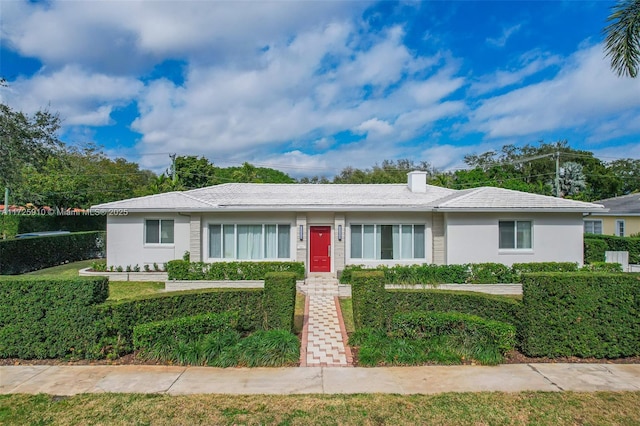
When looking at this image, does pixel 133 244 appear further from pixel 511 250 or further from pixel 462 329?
pixel 511 250

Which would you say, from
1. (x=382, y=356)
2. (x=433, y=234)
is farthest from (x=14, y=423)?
(x=433, y=234)

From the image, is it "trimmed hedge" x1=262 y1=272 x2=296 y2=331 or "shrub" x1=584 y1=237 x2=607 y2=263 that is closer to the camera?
"trimmed hedge" x1=262 y1=272 x2=296 y2=331

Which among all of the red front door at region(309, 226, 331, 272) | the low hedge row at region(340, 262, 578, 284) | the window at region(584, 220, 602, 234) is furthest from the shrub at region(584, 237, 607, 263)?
the red front door at region(309, 226, 331, 272)

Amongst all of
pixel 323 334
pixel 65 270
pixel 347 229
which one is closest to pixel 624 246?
pixel 347 229

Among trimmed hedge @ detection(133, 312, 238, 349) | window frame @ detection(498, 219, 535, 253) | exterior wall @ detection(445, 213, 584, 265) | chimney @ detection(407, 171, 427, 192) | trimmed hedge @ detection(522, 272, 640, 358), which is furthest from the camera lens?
chimney @ detection(407, 171, 427, 192)

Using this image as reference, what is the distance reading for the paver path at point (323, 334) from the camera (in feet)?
24.3

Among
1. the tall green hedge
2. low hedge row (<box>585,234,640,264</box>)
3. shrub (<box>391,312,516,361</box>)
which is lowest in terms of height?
shrub (<box>391,312,516,361</box>)

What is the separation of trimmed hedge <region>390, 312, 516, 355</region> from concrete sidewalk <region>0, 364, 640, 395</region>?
0.55 metres

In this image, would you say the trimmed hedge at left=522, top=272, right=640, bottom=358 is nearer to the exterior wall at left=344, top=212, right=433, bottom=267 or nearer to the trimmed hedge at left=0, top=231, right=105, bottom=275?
the exterior wall at left=344, top=212, right=433, bottom=267

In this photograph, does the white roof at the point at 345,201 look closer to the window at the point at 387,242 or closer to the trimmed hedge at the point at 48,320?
the window at the point at 387,242

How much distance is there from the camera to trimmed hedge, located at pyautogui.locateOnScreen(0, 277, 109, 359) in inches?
289

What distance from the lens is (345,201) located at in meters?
16.7

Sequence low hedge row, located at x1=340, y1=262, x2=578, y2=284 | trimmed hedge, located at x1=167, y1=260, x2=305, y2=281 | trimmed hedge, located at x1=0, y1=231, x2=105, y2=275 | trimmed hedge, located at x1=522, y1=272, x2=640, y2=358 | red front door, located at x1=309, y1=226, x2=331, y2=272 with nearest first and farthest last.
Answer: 1. trimmed hedge, located at x1=522, y1=272, x2=640, y2=358
2. low hedge row, located at x1=340, y1=262, x2=578, y2=284
3. trimmed hedge, located at x1=167, y1=260, x2=305, y2=281
4. red front door, located at x1=309, y1=226, x2=331, y2=272
5. trimmed hedge, located at x1=0, y1=231, x2=105, y2=275

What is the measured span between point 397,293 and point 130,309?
607 centimetres
